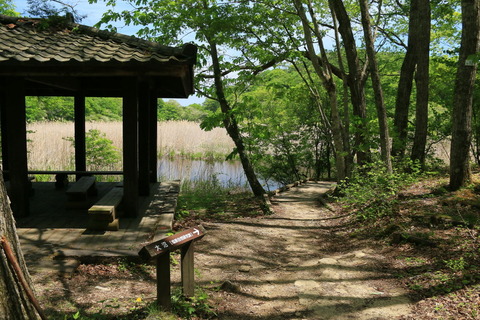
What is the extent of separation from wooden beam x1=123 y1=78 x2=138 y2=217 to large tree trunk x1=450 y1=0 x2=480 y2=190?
4481mm

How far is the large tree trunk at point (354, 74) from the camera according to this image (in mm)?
8109

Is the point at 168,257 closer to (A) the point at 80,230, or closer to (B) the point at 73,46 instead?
(A) the point at 80,230

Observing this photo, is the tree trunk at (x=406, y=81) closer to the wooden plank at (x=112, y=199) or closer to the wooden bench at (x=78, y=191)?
the wooden plank at (x=112, y=199)

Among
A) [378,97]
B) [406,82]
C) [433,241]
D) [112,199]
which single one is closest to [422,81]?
[406,82]

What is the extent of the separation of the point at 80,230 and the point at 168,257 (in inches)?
90.1

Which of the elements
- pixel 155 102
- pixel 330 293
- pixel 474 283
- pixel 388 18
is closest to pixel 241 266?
pixel 330 293

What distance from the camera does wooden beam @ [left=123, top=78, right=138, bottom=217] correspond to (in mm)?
4684

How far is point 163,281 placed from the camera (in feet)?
8.76

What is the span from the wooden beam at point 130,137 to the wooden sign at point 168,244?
2065mm

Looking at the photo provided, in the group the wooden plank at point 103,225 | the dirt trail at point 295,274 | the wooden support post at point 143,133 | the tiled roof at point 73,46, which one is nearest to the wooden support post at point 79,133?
the wooden support post at point 143,133

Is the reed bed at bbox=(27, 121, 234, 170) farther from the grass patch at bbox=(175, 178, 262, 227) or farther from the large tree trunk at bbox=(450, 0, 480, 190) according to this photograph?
the large tree trunk at bbox=(450, 0, 480, 190)

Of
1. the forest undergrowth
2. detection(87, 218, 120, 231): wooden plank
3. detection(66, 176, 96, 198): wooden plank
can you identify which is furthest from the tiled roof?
the forest undergrowth

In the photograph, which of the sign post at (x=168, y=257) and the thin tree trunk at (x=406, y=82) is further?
the thin tree trunk at (x=406, y=82)

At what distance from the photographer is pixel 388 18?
12.7 metres
